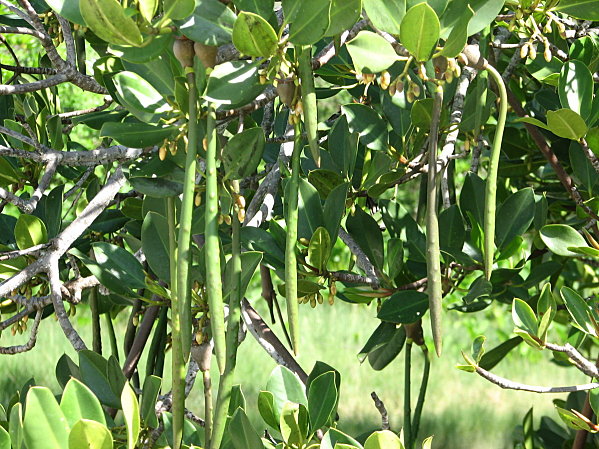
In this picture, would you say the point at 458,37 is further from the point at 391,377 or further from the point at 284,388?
the point at 391,377

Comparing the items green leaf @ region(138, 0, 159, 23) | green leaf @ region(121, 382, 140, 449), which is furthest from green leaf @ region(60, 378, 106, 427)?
green leaf @ region(138, 0, 159, 23)

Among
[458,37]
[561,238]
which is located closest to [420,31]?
[458,37]

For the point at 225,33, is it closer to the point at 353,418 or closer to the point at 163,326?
the point at 163,326

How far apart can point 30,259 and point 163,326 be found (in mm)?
159

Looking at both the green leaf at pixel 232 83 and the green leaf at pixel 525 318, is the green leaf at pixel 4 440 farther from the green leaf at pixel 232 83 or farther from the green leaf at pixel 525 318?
the green leaf at pixel 525 318

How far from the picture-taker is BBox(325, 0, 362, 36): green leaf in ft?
1.52

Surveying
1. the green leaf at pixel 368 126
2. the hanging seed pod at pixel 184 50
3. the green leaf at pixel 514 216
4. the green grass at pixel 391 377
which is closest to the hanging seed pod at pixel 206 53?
the hanging seed pod at pixel 184 50

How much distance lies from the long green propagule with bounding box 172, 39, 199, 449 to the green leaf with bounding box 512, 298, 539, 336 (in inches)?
12.9

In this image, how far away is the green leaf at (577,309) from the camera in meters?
0.73

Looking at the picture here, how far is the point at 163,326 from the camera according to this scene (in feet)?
2.96

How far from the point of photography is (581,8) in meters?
0.60

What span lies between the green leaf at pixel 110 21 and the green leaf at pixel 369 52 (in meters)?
0.12

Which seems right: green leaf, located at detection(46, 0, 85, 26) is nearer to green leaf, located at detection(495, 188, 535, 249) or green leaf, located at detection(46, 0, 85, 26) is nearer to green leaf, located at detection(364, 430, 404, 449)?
green leaf, located at detection(364, 430, 404, 449)

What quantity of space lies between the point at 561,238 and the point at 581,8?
0.82ft
